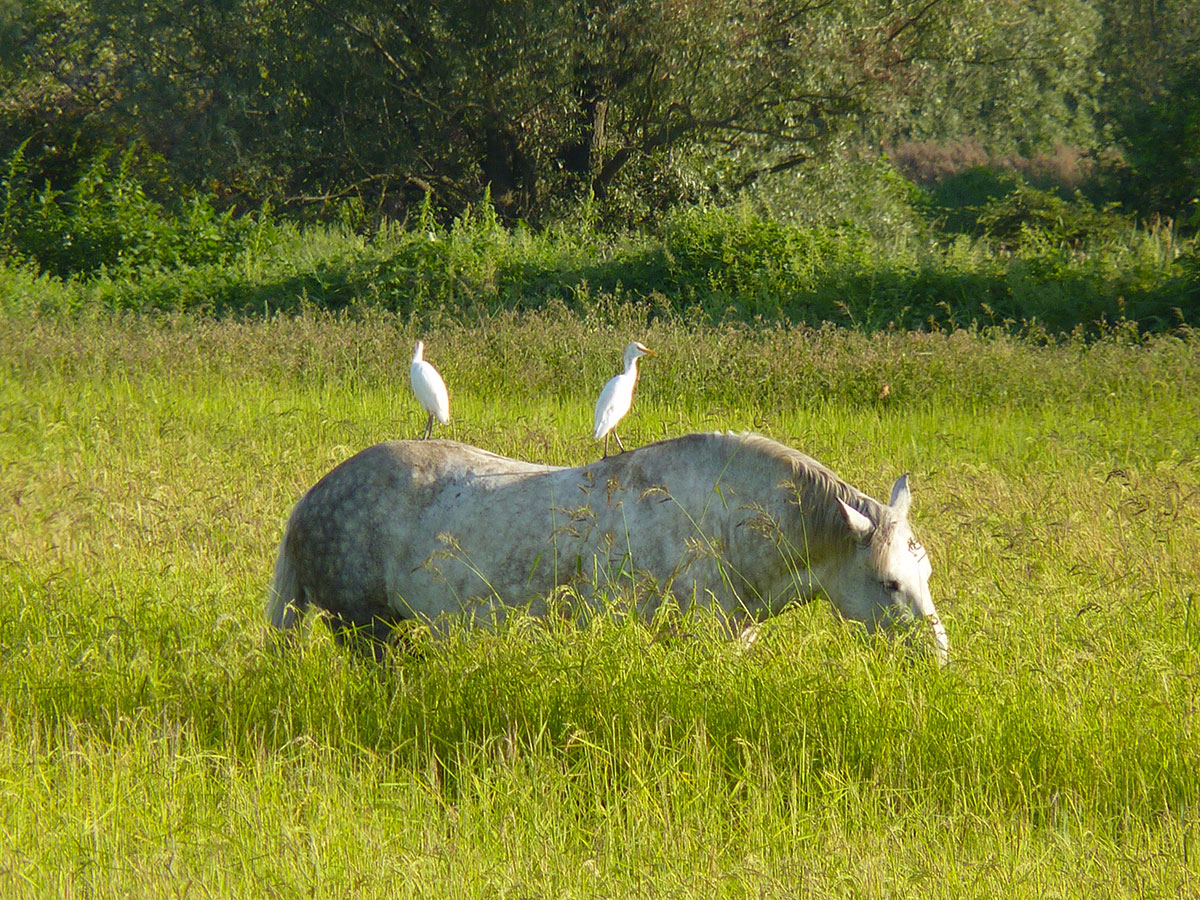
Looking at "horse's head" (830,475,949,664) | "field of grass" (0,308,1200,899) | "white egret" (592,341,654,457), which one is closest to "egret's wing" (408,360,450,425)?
"white egret" (592,341,654,457)

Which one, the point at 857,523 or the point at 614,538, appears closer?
the point at 857,523

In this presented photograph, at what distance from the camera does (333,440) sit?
830cm

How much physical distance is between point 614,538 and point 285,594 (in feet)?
4.49

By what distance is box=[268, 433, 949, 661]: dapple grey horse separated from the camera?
12.9 ft

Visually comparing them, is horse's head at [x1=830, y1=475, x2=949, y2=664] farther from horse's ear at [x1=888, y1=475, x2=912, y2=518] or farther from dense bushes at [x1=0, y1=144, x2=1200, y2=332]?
dense bushes at [x1=0, y1=144, x2=1200, y2=332]

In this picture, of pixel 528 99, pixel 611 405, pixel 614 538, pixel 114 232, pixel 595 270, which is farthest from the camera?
pixel 528 99

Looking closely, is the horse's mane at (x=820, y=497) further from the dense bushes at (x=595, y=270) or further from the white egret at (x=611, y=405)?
the dense bushes at (x=595, y=270)

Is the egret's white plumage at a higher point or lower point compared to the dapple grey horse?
lower

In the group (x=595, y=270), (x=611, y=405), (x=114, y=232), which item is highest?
(x=611, y=405)

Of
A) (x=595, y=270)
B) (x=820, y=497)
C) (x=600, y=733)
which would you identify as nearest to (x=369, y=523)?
(x=600, y=733)

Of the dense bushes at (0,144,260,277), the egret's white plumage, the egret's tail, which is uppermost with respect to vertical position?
the egret's tail

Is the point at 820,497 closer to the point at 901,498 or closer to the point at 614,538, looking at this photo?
the point at 901,498

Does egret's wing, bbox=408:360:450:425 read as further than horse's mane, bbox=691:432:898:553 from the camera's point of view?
Yes

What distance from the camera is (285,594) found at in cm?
442
